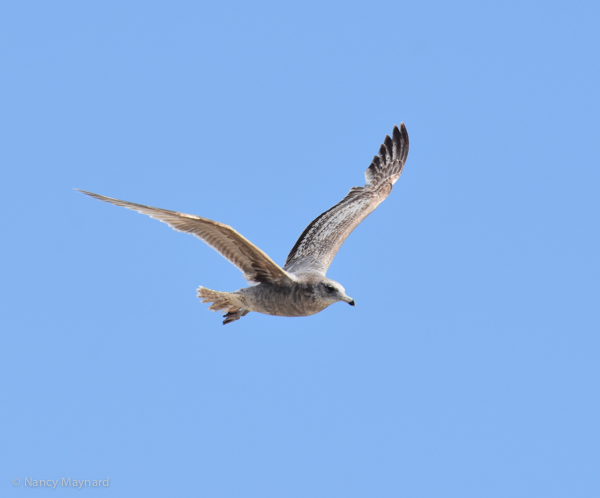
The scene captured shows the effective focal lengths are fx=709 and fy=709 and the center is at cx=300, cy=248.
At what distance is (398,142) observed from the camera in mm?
16656

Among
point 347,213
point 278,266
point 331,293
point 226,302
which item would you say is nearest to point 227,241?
point 278,266

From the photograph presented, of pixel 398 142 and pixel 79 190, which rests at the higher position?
pixel 398 142

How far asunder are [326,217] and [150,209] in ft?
17.2

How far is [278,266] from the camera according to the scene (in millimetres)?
11078

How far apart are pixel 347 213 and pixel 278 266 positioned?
4.13 meters

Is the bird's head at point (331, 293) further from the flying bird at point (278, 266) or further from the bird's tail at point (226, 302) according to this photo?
the bird's tail at point (226, 302)

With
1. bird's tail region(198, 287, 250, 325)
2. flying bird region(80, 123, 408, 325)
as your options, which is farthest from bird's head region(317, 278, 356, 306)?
bird's tail region(198, 287, 250, 325)

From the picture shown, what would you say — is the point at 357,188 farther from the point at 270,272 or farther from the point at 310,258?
the point at 270,272

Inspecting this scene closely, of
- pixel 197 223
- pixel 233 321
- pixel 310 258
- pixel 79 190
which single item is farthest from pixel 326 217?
pixel 79 190

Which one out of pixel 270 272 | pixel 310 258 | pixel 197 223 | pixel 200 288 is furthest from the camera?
pixel 310 258

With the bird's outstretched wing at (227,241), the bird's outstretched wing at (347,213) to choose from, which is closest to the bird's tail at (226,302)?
the bird's outstretched wing at (227,241)

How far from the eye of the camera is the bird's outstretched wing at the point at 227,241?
10164 mm

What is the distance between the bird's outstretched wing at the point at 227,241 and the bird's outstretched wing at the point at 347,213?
0.91 meters

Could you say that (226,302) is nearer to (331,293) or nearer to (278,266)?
(278,266)
